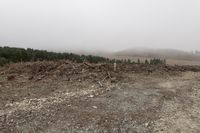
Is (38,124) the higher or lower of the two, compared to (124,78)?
lower

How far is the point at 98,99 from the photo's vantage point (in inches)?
396

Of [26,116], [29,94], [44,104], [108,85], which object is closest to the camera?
[26,116]

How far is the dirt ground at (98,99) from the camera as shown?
826 centimetres

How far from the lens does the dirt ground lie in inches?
325

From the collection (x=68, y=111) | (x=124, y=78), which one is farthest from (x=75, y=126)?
(x=124, y=78)

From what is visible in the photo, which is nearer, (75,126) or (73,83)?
(75,126)

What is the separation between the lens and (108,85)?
11.6 metres

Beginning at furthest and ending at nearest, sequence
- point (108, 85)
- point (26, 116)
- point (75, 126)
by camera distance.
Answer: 1. point (108, 85)
2. point (26, 116)
3. point (75, 126)

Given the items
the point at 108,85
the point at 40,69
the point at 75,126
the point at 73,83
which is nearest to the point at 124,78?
the point at 108,85

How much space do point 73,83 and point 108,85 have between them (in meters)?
1.42

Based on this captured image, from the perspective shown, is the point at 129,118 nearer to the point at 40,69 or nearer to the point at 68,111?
the point at 68,111

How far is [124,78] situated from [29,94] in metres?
4.07

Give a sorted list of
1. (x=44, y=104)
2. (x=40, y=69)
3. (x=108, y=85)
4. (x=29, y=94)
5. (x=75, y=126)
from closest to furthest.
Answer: (x=75, y=126), (x=44, y=104), (x=29, y=94), (x=108, y=85), (x=40, y=69)

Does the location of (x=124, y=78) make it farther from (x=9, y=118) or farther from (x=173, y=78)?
(x=9, y=118)
